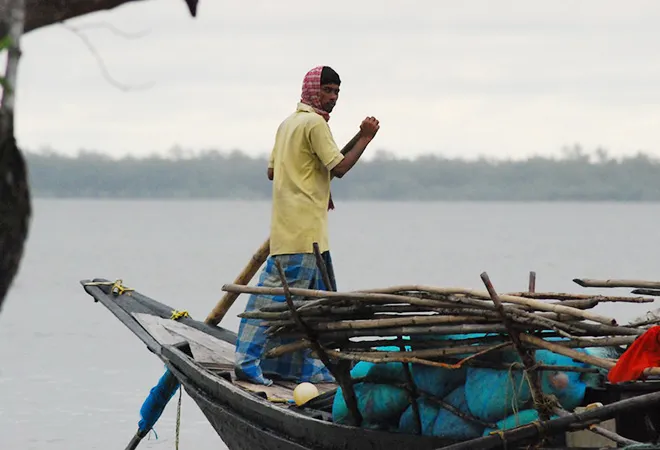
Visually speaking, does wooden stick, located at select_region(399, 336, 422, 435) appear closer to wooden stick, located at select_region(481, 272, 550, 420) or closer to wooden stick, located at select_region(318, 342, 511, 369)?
wooden stick, located at select_region(318, 342, 511, 369)

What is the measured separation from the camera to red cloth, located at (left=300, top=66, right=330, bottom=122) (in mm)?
5941

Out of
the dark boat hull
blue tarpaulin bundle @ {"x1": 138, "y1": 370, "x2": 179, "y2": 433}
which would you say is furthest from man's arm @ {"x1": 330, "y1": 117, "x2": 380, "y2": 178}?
blue tarpaulin bundle @ {"x1": 138, "y1": 370, "x2": 179, "y2": 433}

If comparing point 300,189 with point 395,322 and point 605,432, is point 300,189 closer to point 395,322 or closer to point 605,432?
point 395,322

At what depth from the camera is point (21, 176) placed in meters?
2.34

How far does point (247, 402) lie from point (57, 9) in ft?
11.1

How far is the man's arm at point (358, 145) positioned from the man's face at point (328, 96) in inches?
8.9

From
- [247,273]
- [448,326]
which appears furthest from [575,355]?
[247,273]

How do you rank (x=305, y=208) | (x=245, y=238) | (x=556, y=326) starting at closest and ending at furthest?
(x=556, y=326), (x=305, y=208), (x=245, y=238)

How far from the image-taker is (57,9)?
2316mm

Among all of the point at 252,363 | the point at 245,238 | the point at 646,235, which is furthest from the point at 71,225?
the point at 252,363

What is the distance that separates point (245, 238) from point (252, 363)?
4638 cm

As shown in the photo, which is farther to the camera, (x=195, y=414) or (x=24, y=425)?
(x=195, y=414)

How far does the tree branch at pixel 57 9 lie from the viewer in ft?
7.53

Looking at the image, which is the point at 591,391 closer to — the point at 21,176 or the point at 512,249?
the point at 21,176
